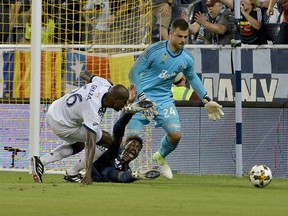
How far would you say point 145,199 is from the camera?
11555 mm

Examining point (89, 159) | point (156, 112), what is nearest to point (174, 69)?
point (156, 112)

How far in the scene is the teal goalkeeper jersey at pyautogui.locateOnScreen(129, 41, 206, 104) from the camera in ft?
52.5

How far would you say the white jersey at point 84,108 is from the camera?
13859 mm

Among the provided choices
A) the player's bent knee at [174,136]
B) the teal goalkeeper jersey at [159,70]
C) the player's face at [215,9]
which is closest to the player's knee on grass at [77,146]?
the teal goalkeeper jersey at [159,70]

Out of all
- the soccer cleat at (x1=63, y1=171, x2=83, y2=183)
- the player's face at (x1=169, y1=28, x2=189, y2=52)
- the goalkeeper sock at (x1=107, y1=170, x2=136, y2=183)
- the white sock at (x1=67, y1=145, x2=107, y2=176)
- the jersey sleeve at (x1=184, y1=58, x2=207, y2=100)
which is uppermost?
the player's face at (x1=169, y1=28, x2=189, y2=52)

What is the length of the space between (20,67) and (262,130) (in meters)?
4.48

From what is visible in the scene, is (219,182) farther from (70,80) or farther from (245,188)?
(70,80)

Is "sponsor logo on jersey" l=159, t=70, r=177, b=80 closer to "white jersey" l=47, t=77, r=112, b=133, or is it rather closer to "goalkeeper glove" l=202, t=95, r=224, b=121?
"goalkeeper glove" l=202, t=95, r=224, b=121

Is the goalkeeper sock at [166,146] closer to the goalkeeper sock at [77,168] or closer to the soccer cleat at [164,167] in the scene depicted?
the soccer cleat at [164,167]

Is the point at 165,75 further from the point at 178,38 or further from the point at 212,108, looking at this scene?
the point at 212,108

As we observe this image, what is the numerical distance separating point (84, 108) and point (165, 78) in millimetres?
2455

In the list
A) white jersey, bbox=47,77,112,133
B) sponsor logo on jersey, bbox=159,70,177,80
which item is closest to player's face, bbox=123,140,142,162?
white jersey, bbox=47,77,112,133

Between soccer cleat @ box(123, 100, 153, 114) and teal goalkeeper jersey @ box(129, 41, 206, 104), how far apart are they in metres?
0.82

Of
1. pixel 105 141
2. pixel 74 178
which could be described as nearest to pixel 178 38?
pixel 105 141
